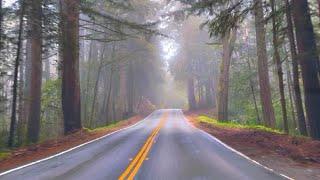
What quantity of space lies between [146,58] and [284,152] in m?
39.5

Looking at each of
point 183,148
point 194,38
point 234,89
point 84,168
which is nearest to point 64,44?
point 183,148

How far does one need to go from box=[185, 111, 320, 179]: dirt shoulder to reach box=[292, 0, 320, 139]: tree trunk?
4.25 feet

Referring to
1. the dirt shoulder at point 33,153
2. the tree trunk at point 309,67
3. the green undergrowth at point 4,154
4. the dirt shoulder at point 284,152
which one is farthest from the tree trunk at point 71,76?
the tree trunk at point 309,67

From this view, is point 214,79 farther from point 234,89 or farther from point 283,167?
point 283,167

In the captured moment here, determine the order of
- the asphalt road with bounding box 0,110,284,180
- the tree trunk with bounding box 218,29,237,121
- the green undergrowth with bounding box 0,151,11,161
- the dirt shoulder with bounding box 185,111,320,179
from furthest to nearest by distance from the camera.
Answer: the tree trunk with bounding box 218,29,237,121 → the green undergrowth with bounding box 0,151,11,161 → the dirt shoulder with bounding box 185,111,320,179 → the asphalt road with bounding box 0,110,284,180

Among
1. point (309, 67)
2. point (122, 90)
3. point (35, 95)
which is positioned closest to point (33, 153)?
point (35, 95)

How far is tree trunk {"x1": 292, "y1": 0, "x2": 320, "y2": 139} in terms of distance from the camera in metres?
16.9

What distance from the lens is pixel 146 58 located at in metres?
52.7

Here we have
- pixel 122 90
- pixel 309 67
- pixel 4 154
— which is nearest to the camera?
pixel 4 154

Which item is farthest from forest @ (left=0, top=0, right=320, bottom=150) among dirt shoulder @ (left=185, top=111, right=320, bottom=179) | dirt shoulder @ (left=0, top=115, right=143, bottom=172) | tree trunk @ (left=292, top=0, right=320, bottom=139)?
dirt shoulder @ (left=0, top=115, right=143, bottom=172)

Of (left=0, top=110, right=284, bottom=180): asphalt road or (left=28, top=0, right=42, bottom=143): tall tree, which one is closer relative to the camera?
(left=0, top=110, right=284, bottom=180): asphalt road

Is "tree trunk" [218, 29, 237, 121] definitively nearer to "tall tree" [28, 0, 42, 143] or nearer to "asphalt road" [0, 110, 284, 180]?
"tall tree" [28, 0, 42, 143]

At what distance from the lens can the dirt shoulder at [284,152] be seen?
10.8 m

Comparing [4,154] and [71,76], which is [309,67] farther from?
[71,76]
